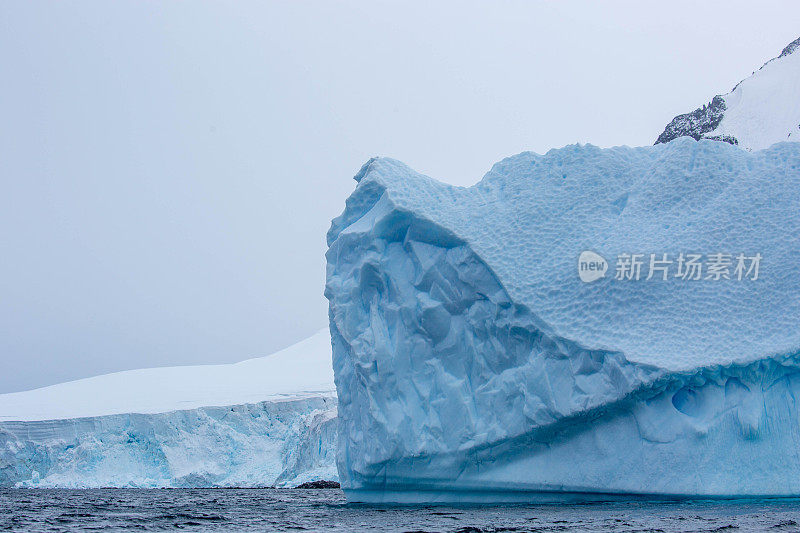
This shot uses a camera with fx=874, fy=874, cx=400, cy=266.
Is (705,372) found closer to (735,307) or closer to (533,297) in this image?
(735,307)

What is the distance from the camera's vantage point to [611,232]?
9.66 meters

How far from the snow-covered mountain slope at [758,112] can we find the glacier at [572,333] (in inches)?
403

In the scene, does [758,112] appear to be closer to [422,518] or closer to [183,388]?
[422,518]

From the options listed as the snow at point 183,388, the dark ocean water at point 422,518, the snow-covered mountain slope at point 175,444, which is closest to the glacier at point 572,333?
the dark ocean water at point 422,518

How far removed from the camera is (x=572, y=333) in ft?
29.7

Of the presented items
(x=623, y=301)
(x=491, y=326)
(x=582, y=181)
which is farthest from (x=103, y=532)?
(x=582, y=181)

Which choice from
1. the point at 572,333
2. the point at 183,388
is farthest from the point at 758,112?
the point at 183,388

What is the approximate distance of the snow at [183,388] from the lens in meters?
21.2

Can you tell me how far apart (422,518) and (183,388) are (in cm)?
1784

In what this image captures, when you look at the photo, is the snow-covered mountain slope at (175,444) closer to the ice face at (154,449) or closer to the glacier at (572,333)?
the ice face at (154,449)

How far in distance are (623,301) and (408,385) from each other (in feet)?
8.55

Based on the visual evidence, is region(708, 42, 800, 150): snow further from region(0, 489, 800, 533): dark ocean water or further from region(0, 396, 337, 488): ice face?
region(0, 489, 800, 533): dark ocean water

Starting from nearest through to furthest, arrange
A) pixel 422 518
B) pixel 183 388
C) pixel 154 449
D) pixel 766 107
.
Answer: pixel 422 518 < pixel 154 449 < pixel 766 107 < pixel 183 388

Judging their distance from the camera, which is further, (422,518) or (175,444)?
(175,444)
